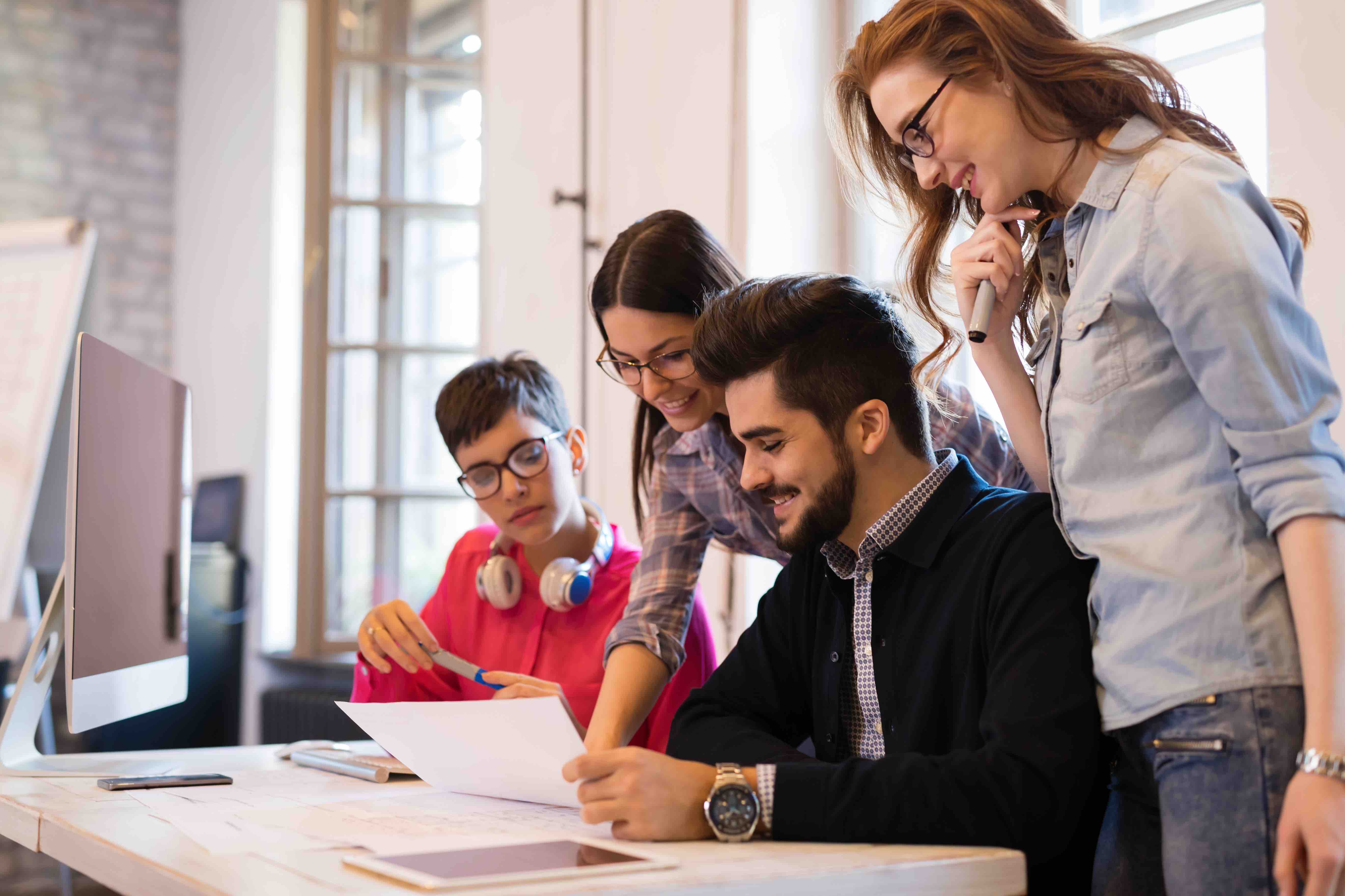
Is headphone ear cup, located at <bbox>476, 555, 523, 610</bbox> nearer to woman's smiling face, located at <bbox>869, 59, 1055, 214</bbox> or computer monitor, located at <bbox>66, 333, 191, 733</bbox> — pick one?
computer monitor, located at <bbox>66, 333, 191, 733</bbox>

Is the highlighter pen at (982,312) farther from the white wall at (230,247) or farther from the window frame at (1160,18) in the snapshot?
the white wall at (230,247)

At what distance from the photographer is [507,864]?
94 cm

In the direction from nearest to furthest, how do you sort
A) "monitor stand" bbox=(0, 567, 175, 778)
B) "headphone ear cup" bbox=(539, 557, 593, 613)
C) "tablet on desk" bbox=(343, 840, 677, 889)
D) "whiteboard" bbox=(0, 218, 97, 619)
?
1. "tablet on desk" bbox=(343, 840, 677, 889)
2. "monitor stand" bbox=(0, 567, 175, 778)
3. "headphone ear cup" bbox=(539, 557, 593, 613)
4. "whiteboard" bbox=(0, 218, 97, 619)

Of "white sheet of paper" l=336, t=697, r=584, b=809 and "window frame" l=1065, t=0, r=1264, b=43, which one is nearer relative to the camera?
"white sheet of paper" l=336, t=697, r=584, b=809

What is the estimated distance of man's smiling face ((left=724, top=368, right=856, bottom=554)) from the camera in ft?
4.31

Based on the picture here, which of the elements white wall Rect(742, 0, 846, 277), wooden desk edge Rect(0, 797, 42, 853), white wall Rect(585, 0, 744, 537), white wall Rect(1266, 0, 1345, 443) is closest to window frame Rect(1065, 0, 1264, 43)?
white wall Rect(1266, 0, 1345, 443)

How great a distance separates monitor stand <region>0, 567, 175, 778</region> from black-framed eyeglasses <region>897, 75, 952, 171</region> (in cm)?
119

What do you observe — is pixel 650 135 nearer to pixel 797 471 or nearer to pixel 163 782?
pixel 797 471

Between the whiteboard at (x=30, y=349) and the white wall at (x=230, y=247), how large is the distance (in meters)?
0.69

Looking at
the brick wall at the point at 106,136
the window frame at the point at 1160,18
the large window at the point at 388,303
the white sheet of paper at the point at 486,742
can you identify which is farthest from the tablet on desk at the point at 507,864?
the brick wall at the point at 106,136

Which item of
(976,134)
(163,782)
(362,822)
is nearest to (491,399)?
(163,782)

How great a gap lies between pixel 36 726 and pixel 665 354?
1.00 m

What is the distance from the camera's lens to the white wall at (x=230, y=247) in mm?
4398

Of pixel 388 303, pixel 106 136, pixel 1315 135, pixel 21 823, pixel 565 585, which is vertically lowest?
pixel 21 823
